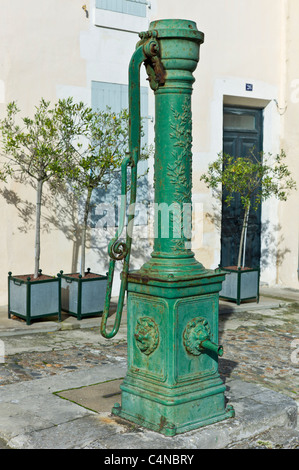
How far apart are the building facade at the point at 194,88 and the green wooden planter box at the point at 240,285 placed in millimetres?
1135

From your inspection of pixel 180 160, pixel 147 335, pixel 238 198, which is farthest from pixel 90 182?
pixel 147 335

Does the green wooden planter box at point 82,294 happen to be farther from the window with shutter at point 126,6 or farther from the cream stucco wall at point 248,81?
the window with shutter at point 126,6

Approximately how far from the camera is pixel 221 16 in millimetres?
10477

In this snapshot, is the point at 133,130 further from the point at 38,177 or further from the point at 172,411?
the point at 38,177

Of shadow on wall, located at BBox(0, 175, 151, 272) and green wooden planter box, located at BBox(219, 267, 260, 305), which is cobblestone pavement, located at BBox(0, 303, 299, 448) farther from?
shadow on wall, located at BBox(0, 175, 151, 272)

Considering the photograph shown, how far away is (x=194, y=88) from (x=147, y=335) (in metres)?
6.70

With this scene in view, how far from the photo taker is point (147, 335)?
424 cm

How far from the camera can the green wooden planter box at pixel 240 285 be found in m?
9.34

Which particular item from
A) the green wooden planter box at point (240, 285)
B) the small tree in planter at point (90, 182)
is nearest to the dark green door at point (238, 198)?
the green wooden planter box at point (240, 285)

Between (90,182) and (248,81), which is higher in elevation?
(248,81)

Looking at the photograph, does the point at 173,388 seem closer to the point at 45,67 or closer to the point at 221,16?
the point at 45,67

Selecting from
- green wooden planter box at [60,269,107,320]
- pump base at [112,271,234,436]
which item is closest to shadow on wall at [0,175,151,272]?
green wooden planter box at [60,269,107,320]

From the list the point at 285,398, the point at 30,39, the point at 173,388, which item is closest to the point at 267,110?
the point at 30,39

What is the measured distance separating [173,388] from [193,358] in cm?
25
